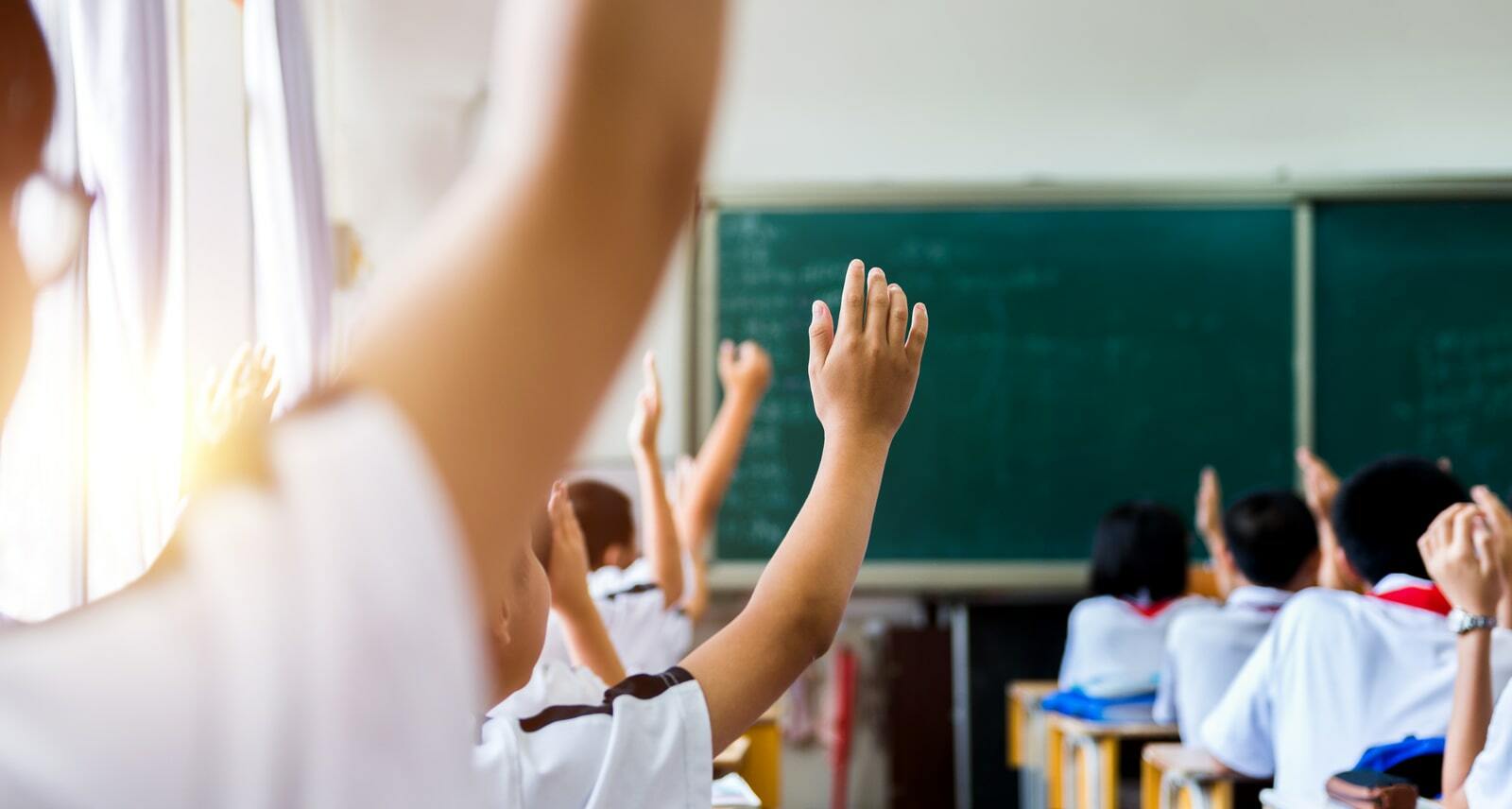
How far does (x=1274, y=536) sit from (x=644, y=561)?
164 cm

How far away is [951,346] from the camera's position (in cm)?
506

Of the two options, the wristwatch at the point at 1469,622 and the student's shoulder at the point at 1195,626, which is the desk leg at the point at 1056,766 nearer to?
the student's shoulder at the point at 1195,626

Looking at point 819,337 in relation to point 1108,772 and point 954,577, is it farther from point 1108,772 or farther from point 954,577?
point 954,577

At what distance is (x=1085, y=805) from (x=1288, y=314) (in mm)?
2393

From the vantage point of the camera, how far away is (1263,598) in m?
3.35

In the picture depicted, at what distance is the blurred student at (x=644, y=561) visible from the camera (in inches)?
106

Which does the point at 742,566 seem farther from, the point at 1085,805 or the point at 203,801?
the point at 203,801

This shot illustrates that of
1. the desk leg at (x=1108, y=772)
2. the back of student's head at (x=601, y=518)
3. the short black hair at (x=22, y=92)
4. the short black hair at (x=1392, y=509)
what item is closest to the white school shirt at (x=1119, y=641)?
the desk leg at (x=1108, y=772)

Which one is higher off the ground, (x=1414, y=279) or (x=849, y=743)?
(x=1414, y=279)

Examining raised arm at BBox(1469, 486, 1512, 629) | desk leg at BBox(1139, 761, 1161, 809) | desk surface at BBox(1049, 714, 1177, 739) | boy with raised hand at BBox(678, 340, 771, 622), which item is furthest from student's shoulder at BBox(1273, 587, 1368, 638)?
boy with raised hand at BBox(678, 340, 771, 622)

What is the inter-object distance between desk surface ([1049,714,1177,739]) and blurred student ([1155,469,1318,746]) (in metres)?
0.06

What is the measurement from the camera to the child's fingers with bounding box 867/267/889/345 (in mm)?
632

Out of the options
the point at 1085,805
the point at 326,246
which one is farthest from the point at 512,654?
the point at 1085,805

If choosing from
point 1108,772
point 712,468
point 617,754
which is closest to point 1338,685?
point 1108,772
